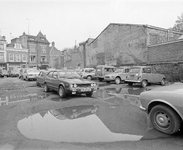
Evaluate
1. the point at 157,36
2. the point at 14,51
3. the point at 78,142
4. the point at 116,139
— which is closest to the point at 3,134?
the point at 78,142

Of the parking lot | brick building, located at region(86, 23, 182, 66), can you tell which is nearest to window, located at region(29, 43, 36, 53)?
brick building, located at region(86, 23, 182, 66)

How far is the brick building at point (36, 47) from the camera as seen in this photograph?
42.8m

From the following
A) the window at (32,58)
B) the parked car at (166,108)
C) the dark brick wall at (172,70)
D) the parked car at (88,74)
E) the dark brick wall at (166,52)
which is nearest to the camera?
the parked car at (166,108)

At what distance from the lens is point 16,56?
39.8 meters

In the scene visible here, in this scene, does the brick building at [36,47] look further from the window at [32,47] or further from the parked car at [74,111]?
the parked car at [74,111]

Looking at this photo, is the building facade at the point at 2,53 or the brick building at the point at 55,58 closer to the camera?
the building facade at the point at 2,53

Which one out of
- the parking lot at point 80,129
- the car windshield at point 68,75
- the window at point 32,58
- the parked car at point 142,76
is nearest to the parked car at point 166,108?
the parking lot at point 80,129

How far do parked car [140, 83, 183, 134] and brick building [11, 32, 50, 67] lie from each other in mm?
43815

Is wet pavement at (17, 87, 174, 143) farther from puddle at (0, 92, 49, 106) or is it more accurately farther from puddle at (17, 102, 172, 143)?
puddle at (0, 92, 49, 106)

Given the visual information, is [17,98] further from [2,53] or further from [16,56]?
[16,56]

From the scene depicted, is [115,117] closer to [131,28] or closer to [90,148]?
[90,148]

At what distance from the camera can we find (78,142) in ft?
10.1

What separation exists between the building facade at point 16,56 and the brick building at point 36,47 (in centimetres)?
159

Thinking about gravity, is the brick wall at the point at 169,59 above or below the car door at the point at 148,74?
above
